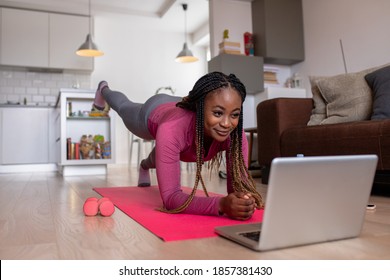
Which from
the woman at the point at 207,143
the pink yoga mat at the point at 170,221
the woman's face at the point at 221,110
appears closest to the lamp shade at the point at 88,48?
the pink yoga mat at the point at 170,221

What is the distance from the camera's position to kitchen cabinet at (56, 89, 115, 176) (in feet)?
13.5

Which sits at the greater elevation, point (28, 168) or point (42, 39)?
point (42, 39)

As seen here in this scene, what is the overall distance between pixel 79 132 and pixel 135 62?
9.92 feet

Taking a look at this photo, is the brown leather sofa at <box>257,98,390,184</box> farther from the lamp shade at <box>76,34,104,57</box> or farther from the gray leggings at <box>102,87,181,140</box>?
the lamp shade at <box>76,34,104,57</box>

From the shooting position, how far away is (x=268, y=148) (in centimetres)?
269

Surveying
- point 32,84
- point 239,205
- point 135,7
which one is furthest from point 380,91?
point 32,84

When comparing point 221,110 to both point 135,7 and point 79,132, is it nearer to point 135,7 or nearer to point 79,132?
point 79,132

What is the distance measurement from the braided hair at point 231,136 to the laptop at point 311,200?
44 cm

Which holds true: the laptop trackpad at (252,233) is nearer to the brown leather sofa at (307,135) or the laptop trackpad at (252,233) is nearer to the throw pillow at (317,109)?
the brown leather sofa at (307,135)

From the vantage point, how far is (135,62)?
→ 699 cm

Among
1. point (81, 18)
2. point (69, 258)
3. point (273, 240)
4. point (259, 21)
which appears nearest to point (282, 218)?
point (273, 240)

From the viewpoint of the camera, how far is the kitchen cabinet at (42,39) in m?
5.77
